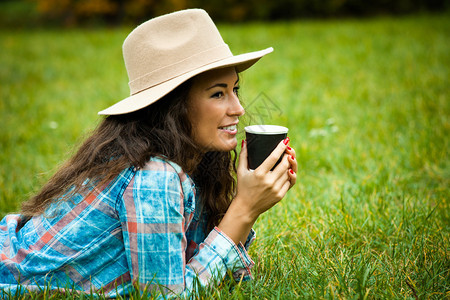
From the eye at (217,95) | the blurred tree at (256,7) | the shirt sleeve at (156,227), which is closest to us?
the shirt sleeve at (156,227)

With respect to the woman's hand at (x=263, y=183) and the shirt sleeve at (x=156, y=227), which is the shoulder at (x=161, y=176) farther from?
the woman's hand at (x=263, y=183)

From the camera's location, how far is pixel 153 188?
1.57m

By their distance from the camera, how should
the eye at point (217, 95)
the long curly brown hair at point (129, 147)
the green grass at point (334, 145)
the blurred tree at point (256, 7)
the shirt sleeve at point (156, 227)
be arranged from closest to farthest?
1. the shirt sleeve at point (156, 227)
2. the long curly brown hair at point (129, 147)
3. the eye at point (217, 95)
4. the green grass at point (334, 145)
5. the blurred tree at point (256, 7)

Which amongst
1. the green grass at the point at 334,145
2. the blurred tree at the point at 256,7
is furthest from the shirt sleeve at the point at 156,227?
the blurred tree at the point at 256,7

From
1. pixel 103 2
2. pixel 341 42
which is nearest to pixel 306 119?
pixel 341 42

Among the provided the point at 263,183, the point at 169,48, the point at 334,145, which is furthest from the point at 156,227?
the point at 334,145

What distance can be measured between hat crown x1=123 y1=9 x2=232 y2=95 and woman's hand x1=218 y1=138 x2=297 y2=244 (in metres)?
0.46

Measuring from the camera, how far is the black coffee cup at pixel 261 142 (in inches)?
66.2

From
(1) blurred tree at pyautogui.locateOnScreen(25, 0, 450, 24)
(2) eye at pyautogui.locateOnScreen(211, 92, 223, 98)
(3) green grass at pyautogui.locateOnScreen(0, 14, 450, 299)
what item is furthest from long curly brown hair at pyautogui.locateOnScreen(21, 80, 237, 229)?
(1) blurred tree at pyautogui.locateOnScreen(25, 0, 450, 24)

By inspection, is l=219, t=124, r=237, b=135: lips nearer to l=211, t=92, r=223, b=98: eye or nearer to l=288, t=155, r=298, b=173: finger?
l=211, t=92, r=223, b=98: eye

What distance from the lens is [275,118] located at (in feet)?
15.1

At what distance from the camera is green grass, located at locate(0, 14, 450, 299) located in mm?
1995

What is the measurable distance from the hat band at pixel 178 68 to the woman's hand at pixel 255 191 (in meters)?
0.43

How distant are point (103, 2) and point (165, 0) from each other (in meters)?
2.47
